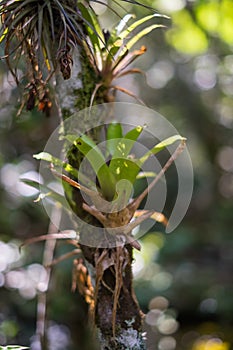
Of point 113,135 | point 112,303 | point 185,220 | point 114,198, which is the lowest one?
point 112,303

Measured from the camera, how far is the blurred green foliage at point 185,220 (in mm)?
1983

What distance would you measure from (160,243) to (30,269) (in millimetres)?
846

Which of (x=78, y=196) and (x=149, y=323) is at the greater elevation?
(x=149, y=323)

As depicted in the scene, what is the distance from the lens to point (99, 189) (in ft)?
2.83

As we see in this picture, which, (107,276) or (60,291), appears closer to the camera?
(107,276)

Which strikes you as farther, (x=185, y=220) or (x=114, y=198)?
(x=185, y=220)

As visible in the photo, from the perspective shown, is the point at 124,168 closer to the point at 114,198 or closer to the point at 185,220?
the point at 114,198

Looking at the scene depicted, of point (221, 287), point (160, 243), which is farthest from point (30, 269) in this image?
point (221, 287)

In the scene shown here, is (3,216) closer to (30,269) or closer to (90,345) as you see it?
(30,269)

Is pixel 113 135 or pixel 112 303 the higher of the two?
pixel 113 135

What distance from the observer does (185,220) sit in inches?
144

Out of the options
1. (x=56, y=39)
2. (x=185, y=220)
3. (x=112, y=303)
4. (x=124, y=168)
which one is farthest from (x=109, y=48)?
(x=185, y=220)

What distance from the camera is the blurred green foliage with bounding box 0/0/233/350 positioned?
6.51 ft

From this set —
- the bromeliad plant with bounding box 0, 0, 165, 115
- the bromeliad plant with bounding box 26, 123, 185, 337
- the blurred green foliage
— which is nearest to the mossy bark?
the bromeliad plant with bounding box 26, 123, 185, 337
